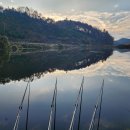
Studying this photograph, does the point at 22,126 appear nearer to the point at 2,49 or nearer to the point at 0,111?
the point at 0,111

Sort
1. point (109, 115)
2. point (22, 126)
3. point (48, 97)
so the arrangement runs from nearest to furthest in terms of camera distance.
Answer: point (22, 126) < point (109, 115) < point (48, 97)

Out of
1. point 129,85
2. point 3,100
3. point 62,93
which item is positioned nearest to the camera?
point 3,100

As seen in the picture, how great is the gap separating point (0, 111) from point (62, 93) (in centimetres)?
2204

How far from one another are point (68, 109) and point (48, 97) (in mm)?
10148

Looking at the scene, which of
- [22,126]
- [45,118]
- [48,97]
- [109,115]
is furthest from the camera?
[48,97]

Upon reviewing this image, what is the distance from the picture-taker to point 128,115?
57.1 meters

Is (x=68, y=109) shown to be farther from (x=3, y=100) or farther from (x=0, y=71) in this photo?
(x=0, y=71)

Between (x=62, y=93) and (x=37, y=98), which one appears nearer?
(x=37, y=98)

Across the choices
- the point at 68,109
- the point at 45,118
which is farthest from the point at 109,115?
the point at 45,118

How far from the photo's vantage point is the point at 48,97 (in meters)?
67.3

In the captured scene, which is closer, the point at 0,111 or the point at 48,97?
the point at 0,111

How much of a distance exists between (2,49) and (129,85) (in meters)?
105

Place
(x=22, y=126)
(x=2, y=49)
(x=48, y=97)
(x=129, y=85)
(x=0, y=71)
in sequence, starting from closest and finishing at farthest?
(x=22, y=126), (x=48, y=97), (x=129, y=85), (x=0, y=71), (x=2, y=49)

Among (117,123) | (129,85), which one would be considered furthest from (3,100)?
(129,85)
